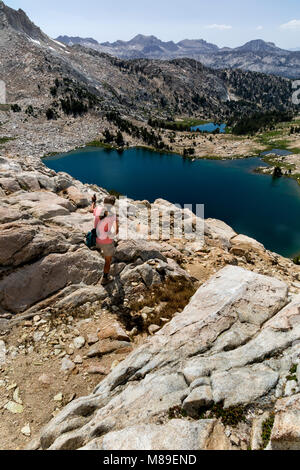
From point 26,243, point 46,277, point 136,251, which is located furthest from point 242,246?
point 26,243

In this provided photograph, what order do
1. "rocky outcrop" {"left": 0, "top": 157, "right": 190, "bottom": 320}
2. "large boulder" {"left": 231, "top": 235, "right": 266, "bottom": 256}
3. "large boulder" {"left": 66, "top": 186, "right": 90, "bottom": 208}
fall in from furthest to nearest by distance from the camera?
1. "large boulder" {"left": 231, "top": 235, "right": 266, "bottom": 256}
2. "large boulder" {"left": 66, "top": 186, "right": 90, "bottom": 208}
3. "rocky outcrop" {"left": 0, "top": 157, "right": 190, "bottom": 320}

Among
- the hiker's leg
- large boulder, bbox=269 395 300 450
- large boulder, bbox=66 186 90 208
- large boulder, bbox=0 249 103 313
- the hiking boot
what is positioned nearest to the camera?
large boulder, bbox=269 395 300 450

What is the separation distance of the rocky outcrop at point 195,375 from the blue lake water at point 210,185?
181ft

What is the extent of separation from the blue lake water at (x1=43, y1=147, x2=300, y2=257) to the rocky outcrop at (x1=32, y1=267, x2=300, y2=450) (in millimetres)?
55187

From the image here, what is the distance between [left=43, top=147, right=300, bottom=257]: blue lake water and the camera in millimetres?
72062

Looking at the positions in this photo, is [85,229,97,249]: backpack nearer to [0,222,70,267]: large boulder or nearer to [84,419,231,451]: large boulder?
[0,222,70,267]: large boulder

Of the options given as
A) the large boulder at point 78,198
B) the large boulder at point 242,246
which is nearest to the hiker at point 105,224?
the large boulder at point 78,198

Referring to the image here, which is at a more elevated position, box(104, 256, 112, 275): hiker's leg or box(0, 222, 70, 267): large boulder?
box(0, 222, 70, 267): large boulder

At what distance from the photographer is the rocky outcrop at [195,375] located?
5.81 m

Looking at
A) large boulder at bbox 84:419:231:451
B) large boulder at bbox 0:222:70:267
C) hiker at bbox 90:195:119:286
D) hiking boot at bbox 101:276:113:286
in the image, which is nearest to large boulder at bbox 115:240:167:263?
hiking boot at bbox 101:276:113:286

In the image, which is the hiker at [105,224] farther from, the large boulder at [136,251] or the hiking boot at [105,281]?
the large boulder at [136,251]

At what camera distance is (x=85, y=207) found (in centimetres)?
1930
